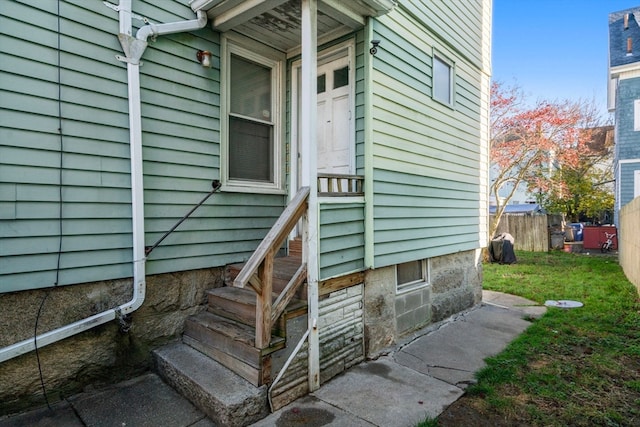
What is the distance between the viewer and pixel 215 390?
2635mm

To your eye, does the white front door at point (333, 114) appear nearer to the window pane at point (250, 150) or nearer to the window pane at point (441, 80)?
the window pane at point (250, 150)

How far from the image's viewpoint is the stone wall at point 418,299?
158 inches

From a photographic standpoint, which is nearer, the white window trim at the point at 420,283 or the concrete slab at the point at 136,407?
the concrete slab at the point at 136,407

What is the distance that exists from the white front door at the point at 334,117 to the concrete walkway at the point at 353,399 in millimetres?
2164

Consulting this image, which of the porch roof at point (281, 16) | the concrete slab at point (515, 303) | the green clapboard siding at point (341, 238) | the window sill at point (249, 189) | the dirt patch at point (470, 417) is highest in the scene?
the porch roof at point (281, 16)

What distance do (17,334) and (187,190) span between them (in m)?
1.68

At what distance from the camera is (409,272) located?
4.82 m

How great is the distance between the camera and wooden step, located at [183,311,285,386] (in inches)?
107

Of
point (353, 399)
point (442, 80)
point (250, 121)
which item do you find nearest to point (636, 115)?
point (442, 80)

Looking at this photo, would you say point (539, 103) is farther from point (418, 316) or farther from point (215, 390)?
point (215, 390)

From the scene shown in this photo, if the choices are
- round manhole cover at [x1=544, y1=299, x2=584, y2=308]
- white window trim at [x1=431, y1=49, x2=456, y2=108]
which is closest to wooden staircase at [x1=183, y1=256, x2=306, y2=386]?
white window trim at [x1=431, y1=49, x2=456, y2=108]

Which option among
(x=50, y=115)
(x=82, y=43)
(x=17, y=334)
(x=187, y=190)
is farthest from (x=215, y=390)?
(x=82, y=43)

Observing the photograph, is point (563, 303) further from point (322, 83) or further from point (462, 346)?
point (322, 83)

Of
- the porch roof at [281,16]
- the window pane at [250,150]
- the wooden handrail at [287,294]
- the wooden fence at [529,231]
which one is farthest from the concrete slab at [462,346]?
the wooden fence at [529,231]
